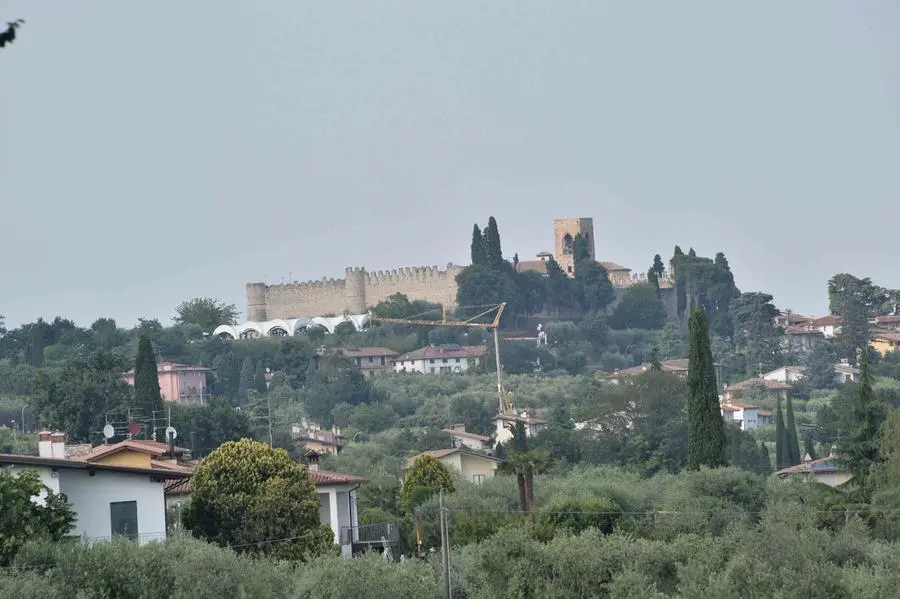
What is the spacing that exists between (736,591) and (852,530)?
669 cm

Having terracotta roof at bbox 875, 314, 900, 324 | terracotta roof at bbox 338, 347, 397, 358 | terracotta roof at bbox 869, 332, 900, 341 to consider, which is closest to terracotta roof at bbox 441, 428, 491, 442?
terracotta roof at bbox 338, 347, 397, 358

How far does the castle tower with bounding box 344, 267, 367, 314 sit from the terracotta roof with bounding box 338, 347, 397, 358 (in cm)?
2190

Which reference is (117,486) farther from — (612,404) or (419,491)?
(612,404)

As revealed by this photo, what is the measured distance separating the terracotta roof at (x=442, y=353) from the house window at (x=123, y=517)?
306 ft

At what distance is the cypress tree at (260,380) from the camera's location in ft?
367

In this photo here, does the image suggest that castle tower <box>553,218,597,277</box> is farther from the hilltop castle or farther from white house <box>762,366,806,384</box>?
white house <box>762,366,806,384</box>

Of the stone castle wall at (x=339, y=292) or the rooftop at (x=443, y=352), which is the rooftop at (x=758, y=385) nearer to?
the rooftop at (x=443, y=352)

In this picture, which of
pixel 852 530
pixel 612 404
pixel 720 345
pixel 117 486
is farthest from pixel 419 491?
pixel 720 345

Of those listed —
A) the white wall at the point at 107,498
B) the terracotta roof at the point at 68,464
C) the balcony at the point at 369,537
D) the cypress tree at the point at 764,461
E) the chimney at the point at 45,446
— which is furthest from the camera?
the cypress tree at the point at 764,461

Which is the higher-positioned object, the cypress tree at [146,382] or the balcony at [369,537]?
the cypress tree at [146,382]

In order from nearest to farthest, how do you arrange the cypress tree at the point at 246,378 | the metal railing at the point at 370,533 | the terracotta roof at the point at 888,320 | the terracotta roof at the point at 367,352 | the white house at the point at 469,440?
the metal railing at the point at 370,533, the white house at the point at 469,440, the cypress tree at the point at 246,378, the terracotta roof at the point at 367,352, the terracotta roof at the point at 888,320

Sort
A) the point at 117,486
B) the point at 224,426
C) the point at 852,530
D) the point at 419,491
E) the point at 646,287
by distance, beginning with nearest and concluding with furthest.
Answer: the point at 117,486 → the point at 852,530 → the point at 419,491 → the point at 224,426 → the point at 646,287

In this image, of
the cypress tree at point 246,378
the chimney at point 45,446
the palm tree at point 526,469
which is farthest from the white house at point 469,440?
the chimney at point 45,446

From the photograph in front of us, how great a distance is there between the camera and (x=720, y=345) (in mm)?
122688
